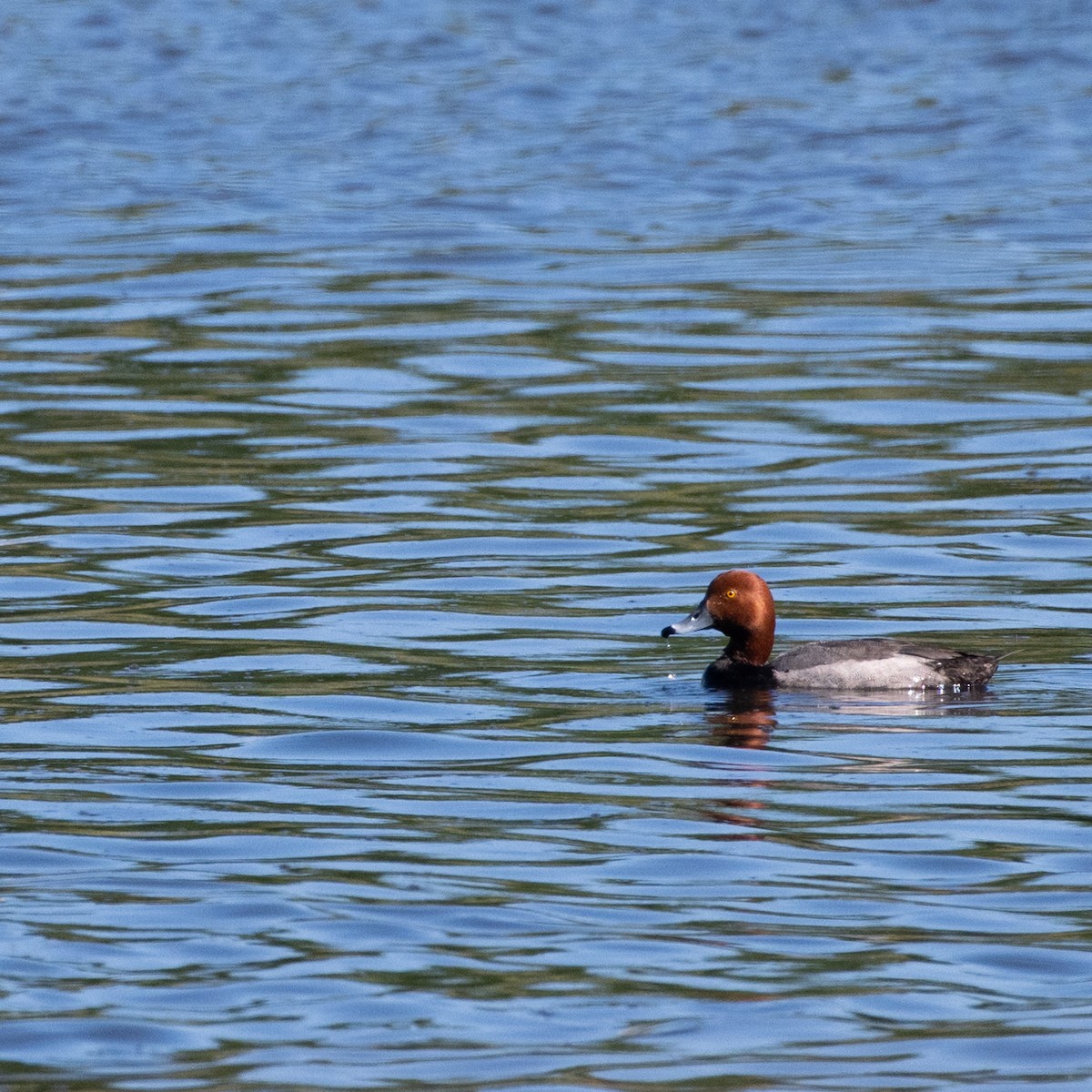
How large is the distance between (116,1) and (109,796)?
106 ft

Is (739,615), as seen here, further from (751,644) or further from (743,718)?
(743,718)

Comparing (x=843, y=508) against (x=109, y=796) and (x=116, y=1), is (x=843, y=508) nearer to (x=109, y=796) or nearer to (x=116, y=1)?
(x=109, y=796)

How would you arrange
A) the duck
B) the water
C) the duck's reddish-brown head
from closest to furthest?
the water < the duck < the duck's reddish-brown head

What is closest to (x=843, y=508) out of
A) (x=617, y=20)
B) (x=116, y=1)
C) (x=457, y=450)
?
(x=457, y=450)

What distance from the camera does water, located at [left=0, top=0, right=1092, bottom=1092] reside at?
736 cm

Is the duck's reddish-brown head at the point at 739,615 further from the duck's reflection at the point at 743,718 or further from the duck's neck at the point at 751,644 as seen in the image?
the duck's reflection at the point at 743,718

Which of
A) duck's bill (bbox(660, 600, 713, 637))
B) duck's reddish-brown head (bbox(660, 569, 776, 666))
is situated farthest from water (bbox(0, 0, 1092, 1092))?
duck's reddish-brown head (bbox(660, 569, 776, 666))

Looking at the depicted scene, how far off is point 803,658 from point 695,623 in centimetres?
64

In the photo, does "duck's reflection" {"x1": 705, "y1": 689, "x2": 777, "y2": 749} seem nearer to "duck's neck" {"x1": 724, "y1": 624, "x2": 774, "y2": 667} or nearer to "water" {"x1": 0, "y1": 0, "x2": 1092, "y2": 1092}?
"water" {"x1": 0, "y1": 0, "x2": 1092, "y2": 1092}

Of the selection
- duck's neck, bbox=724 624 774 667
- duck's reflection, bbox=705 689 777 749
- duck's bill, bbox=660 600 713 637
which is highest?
duck's bill, bbox=660 600 713 637

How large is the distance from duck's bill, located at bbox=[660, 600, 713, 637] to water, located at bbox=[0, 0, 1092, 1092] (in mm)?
211

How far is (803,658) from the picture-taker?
11.6 metres

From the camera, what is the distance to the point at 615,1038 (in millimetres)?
6988

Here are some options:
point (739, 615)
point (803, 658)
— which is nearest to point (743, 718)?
point (803, 658)
